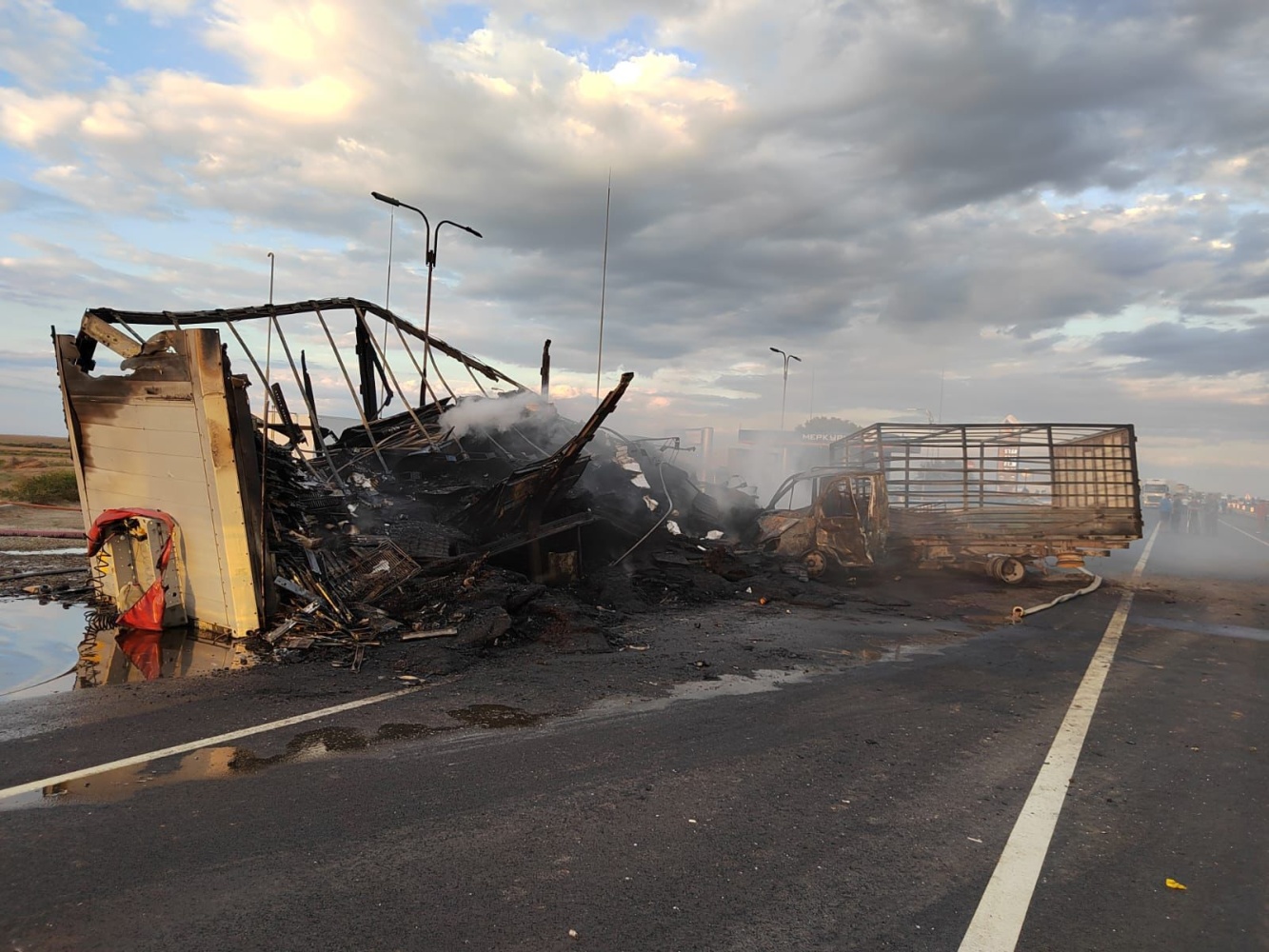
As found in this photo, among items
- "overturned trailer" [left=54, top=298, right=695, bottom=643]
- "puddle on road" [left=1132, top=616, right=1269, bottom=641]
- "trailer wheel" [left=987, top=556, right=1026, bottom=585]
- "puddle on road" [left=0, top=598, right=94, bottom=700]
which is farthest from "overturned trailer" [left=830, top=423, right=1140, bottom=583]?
"puddle on road" [left=0, top=598, right=94, bottom=700]

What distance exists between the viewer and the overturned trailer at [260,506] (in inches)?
308

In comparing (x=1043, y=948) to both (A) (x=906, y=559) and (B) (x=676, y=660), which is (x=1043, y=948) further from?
(A) (x=906, y=559)

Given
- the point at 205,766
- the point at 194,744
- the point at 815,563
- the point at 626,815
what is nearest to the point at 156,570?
the point at 194,744

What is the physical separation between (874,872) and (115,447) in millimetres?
9296

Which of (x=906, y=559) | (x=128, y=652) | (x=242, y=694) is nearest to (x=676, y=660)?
(x=242, y=694)

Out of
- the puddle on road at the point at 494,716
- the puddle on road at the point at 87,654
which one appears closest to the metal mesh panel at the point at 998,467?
the puddle on road at the point at 494,716

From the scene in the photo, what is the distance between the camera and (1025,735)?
538 centimetres

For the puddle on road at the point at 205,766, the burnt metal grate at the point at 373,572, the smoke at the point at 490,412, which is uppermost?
the smoke at the point at 490,412

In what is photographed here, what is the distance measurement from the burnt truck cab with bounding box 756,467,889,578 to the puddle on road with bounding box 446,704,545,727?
9.01m

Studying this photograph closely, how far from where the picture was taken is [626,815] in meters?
3.87

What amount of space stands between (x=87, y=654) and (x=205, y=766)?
4.00 metres

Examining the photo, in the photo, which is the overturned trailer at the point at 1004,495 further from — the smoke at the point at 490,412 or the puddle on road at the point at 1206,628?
the smoke at the point at 490,412

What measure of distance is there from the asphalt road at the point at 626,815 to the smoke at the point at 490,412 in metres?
7.64

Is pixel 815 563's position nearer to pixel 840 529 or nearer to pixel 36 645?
pixel 840 529
